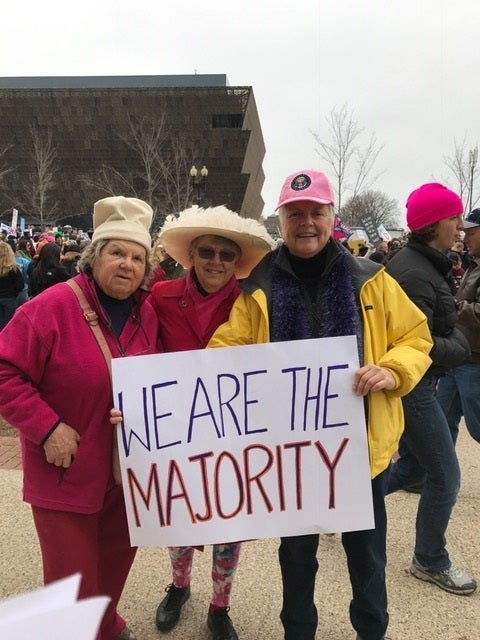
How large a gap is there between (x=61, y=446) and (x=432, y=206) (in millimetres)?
2002

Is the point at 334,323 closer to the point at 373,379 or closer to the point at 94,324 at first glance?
the point at 373,379

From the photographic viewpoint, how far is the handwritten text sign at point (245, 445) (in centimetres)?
193

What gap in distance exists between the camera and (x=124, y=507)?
7.04ft

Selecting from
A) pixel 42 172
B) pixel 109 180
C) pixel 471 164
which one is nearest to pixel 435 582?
pixel 471 164

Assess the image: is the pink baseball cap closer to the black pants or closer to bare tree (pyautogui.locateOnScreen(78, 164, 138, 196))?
the black pants

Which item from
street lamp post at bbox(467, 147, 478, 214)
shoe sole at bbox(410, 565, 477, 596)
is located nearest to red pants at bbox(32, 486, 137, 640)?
shoe sole at bbox(410, 565, 477, 596)

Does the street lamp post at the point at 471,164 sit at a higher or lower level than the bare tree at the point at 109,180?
lower

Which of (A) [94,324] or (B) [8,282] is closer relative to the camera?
(A) [94,324]

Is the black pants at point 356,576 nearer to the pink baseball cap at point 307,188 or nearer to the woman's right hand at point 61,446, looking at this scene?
the woman's right hand at point 61,446

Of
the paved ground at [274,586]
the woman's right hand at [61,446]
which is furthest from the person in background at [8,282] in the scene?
the woman's right hand at [61,446]

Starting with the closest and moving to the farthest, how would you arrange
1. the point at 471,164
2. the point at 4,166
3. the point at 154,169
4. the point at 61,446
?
1. the point at 61,446
2. the point at 471,164
3. the point at 154,169
4. the point at 4,166

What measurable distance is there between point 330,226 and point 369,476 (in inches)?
37.9

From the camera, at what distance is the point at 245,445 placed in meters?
1.96

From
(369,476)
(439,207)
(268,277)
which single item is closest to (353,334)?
(268,277)
